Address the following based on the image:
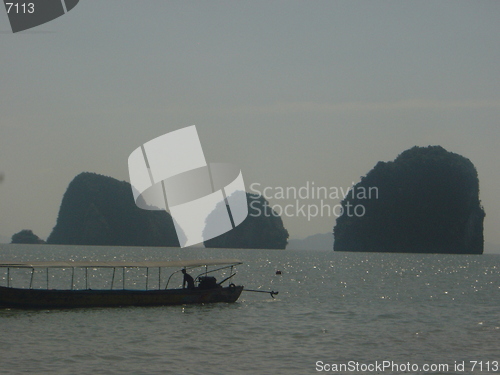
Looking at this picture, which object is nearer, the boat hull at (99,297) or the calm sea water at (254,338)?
the calm sea water at (254,338)

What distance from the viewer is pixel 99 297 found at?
39.7 m

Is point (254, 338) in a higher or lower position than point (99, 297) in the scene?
lower

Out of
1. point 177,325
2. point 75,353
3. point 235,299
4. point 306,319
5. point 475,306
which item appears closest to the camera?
point 75,353

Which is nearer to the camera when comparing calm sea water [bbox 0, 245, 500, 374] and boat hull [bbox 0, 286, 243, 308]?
calm sea water [bbox 0, 245, 500, 374]

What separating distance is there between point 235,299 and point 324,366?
2126cm

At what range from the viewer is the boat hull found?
125 ft

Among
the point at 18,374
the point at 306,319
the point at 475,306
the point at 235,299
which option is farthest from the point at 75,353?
the point at 475,306

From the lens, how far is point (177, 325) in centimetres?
3525

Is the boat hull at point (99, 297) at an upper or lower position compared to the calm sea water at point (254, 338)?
upper

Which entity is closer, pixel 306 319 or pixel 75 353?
pixel 75 353

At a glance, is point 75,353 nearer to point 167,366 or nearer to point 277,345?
point 167,366

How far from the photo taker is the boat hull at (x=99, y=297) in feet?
125

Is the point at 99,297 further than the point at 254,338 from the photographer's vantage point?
Yes

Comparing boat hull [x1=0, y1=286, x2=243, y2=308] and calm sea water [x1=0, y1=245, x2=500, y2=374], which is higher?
boat hull [x1=0, y1=286, x2=243, y2=308]
